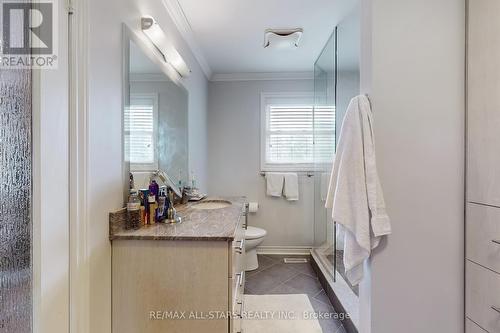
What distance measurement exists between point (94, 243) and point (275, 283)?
194 centimetres

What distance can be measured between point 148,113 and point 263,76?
2.20 meters

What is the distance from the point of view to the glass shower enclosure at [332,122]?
2.18m

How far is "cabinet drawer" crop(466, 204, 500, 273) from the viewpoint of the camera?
108 cm

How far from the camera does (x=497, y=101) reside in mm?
1056

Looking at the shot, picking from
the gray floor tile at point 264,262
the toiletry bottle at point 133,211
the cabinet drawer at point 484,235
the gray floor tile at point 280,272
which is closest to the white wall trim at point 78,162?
the toiletry bottle at point 133,211

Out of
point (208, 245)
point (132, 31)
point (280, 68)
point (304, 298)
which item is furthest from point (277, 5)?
point (304, 298)

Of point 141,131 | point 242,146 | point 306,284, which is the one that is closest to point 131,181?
point 141,131

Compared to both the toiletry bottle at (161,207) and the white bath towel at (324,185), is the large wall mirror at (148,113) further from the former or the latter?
the white bath towel at (324,185)

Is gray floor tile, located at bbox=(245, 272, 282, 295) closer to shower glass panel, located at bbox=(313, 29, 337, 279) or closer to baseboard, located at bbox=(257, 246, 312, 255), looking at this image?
shower glass panel, located at bbox=(313, 29, 337, 279)

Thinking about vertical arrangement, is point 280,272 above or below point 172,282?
below

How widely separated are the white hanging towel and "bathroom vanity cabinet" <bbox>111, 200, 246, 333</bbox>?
22.0 inches

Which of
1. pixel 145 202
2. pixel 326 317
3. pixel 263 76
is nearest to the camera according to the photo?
pixel 145 202

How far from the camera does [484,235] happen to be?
113 centimetres

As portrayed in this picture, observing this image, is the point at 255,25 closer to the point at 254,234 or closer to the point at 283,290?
the point at 254,234
